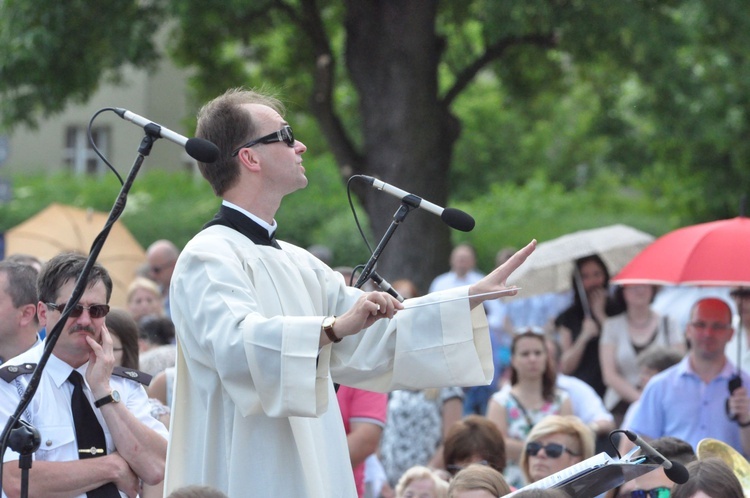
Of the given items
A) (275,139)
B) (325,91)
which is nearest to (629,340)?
(275,139)

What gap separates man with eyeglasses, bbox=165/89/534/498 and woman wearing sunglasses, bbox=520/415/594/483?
233cm

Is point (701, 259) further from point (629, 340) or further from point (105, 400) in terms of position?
point (105, 400)

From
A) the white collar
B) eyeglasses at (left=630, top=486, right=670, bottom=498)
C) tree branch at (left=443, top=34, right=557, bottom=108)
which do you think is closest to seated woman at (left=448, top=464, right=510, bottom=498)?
eyeglasses at (left=630, top=486, right=670, bottom=498)

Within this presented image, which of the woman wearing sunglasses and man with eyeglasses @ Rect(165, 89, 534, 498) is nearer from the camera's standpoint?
man with eyeglasses @ Rect(165, 89, 534, 498)

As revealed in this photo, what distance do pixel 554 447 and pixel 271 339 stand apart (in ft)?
9.92

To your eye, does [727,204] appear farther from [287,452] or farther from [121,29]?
[287,452]

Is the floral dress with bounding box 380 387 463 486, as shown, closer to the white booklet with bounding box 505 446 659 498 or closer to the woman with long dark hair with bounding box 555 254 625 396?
the woman with long dark hair with bounding box 555 254 625 396

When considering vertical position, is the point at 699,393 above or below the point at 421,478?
above

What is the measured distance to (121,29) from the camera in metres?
12.8

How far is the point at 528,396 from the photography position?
7.34 metres

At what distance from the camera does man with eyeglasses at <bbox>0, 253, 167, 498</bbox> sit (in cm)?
400

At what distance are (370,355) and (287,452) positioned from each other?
437 mm

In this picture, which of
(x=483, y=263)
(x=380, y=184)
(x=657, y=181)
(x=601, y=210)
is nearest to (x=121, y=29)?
(x=483, y=263)

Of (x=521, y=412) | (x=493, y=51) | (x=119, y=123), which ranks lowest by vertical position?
(x=521, y=412)
